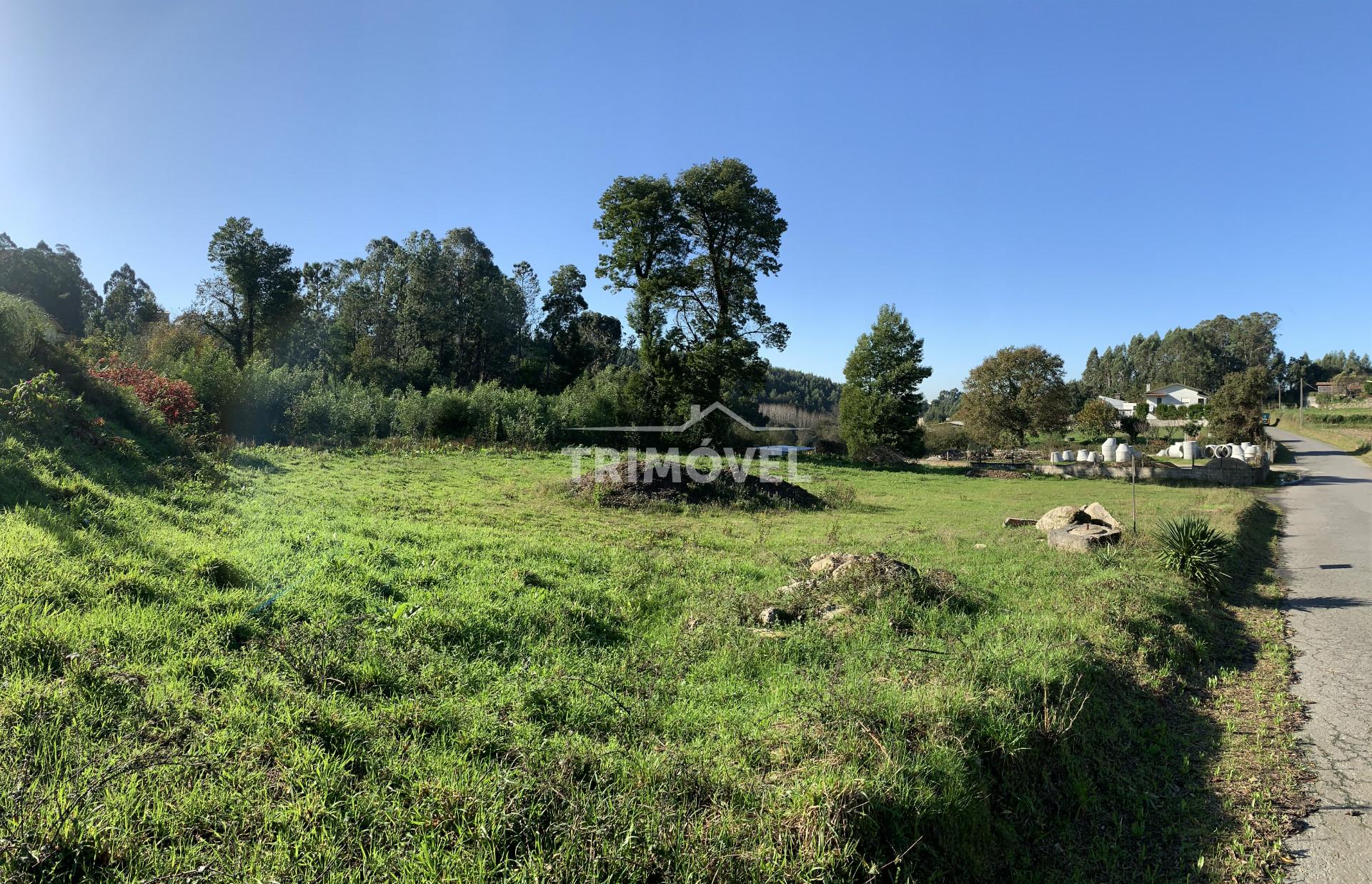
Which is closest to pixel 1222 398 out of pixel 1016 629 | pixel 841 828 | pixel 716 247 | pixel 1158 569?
pixel 716 247

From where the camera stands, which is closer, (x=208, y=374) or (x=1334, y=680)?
(x=1334, y=680)

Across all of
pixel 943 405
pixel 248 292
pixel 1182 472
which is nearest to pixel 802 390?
pixel 943 405

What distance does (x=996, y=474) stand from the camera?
88.4 ft

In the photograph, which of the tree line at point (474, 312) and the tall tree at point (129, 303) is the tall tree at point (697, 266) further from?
the tall tree at point (129, 303)

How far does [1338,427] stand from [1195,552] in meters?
59.4

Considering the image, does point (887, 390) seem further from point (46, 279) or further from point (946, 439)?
point (46, 279)

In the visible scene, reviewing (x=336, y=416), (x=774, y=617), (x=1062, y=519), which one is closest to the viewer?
(x=774, y=617)

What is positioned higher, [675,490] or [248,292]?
[248,292]

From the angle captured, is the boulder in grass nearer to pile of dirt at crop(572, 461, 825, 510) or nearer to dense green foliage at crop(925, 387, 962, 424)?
pile of dirt at crop(572, 461, 825, 510)

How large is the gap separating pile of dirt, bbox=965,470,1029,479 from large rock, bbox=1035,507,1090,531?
15.3 metres

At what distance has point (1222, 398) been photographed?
32938 mm

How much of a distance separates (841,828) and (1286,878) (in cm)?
246

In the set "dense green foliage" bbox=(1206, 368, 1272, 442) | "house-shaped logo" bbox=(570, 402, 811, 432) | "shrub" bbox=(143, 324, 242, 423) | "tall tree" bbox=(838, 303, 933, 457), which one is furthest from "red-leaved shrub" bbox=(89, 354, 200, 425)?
"dense green foliage" bbox=(1206, 368, 1272, 442)

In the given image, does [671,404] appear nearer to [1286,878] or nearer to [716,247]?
[716,247]
